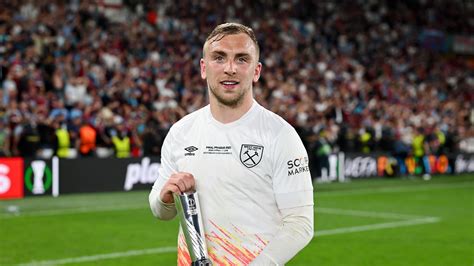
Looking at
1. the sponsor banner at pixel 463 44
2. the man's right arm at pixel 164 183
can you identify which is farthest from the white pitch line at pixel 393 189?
the sponsor banner at pixel 463 44

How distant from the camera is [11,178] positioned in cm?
1438

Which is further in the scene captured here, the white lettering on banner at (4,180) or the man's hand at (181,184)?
the white lettering on banner at (4,180)

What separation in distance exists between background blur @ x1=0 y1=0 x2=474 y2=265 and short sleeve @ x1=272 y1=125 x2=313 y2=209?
6060mm

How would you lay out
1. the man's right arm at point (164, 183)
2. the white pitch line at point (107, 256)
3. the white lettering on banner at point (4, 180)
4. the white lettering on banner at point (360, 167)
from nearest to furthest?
the man's right arm at point (164, 183), the white pitch line at point (107, 256), the white lettering on banner at point (4, 180), the white lettering on banner at point (360, 167)

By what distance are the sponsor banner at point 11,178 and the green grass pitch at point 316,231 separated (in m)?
0.24

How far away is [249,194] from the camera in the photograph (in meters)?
3.10

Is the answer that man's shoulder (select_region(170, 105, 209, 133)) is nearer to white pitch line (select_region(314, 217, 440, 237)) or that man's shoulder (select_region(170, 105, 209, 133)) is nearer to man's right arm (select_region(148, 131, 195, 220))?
man's right arm (select_region(148, 131, 195, 220))

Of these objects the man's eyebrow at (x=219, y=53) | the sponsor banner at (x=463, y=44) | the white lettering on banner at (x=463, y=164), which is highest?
the sponsor banner at (x=463, y=44)

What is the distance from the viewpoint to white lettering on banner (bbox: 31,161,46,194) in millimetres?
14784

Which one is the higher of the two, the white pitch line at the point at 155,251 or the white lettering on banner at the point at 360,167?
the white pitch line at the point at 155,251

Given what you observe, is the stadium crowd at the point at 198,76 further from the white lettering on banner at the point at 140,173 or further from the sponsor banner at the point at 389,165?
the white lettering on banner at the point at 140,173

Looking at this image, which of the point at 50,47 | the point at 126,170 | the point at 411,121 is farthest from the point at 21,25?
the point at 411,121

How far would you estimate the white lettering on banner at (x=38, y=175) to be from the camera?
48.5 feet

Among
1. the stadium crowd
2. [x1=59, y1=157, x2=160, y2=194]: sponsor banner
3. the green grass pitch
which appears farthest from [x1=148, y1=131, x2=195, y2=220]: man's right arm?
the stadium crowd
